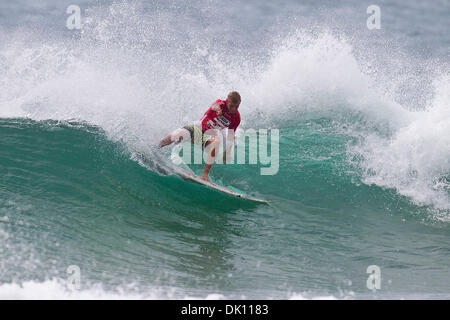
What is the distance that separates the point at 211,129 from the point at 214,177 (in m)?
1.07

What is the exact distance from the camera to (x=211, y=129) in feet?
25.2

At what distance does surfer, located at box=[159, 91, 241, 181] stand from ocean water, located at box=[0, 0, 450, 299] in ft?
1.77

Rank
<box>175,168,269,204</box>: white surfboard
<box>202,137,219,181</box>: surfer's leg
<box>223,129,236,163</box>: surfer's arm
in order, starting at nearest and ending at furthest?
<box>175,168,269,204</box>: white surfboard → <box>202,137,219,181</box>: surfer's leg → <box>223,129,236,163</box>: surfer's arm

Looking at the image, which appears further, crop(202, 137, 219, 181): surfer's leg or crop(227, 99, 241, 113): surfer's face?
crop(202, 137, 219, 181): surfer's leg

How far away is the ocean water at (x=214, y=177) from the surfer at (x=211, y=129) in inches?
21.3

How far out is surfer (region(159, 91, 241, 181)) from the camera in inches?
296
